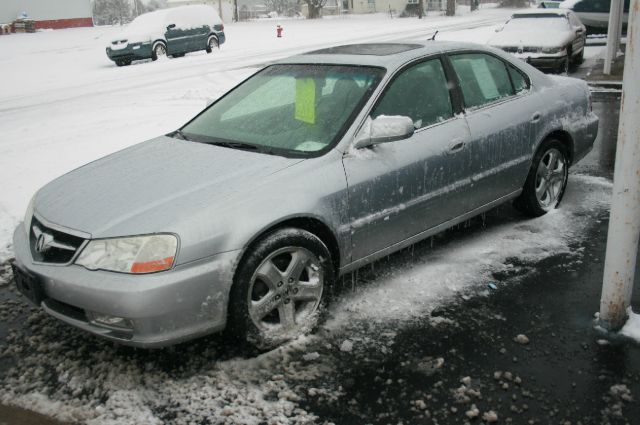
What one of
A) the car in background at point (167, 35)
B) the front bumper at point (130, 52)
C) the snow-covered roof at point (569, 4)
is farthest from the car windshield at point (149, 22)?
the snow-covered roof at point (569, 4)

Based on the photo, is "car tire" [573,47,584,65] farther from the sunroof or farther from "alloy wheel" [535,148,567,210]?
the sunroof

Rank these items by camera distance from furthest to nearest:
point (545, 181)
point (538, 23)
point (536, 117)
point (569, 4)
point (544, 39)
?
point (569, 4) → point (538, 23) → point (544, 39) → point (545, 181) → point (536, 117)

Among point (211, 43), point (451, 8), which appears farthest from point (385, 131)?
point (451, 8)

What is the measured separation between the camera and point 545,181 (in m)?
5.34

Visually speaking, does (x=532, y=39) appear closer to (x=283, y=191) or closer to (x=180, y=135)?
(x=180, y=135)

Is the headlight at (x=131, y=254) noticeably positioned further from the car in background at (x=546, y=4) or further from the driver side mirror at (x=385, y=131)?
the car in background at (x=546, y=4)

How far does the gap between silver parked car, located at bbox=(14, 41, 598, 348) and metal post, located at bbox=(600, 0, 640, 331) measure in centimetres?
120

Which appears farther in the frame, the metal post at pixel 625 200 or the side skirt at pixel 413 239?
the side skirt at pixel 413 239

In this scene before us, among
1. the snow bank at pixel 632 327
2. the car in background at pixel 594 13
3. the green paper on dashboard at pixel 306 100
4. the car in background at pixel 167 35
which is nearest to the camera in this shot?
the snow bank at pixel 632 327

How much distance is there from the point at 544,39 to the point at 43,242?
13.6 metres

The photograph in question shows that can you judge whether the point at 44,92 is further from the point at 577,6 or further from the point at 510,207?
the point at 577,6

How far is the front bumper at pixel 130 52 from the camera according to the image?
20594 millimetres

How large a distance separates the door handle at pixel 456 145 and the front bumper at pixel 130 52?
18560mm

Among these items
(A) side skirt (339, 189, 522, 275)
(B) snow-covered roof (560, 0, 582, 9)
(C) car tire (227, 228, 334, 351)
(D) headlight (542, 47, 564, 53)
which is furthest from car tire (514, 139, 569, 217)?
(B) snow-covered roof (560, 0, 582, 9)
